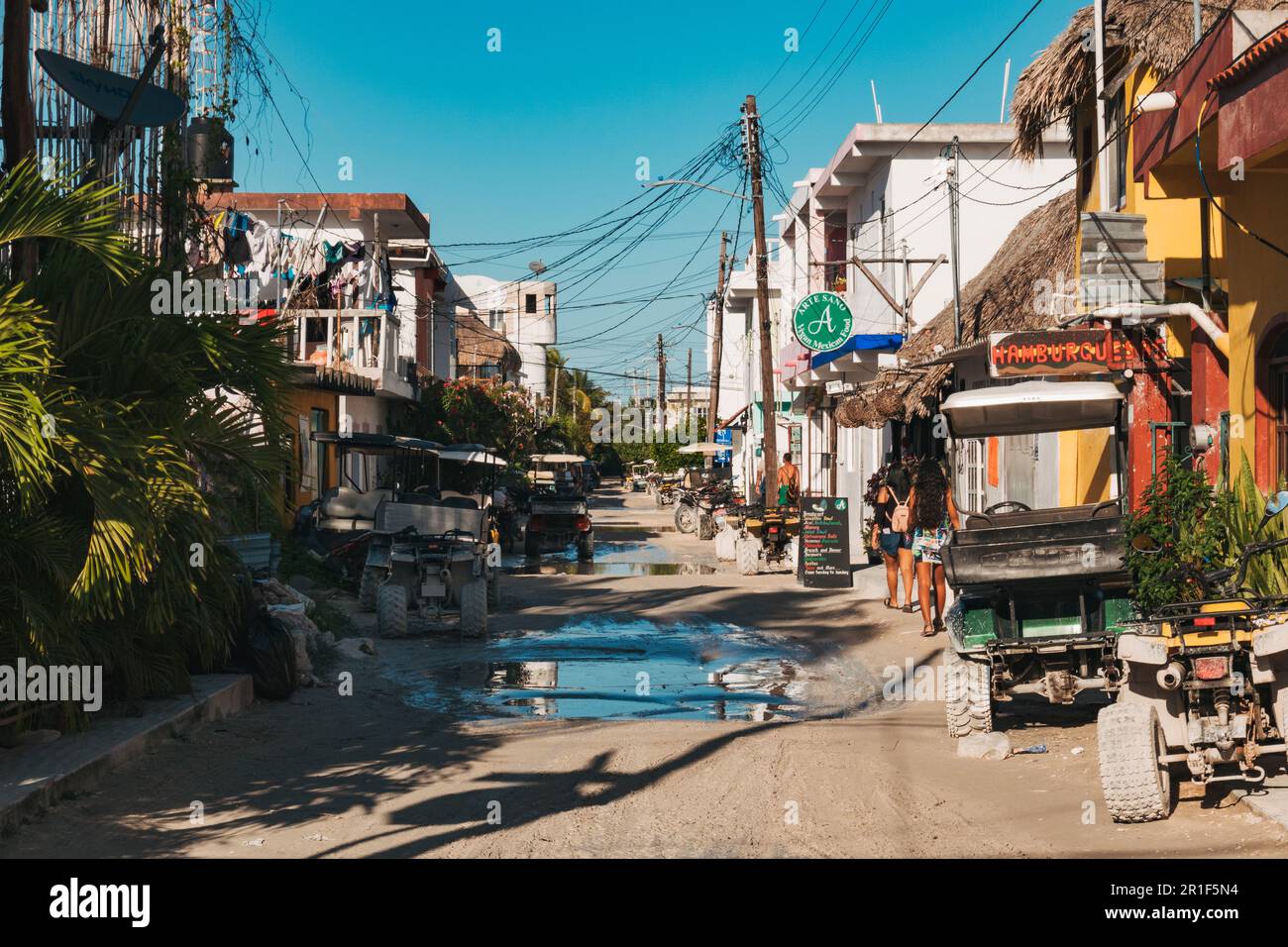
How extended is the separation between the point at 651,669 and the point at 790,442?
1144 inches

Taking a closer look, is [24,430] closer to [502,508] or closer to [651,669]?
[651,669]

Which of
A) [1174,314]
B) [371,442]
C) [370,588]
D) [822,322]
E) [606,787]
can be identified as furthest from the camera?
[822,322]

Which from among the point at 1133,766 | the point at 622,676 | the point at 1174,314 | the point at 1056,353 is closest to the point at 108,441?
the point at 1133,766

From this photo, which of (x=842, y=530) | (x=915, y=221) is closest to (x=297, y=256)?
(x=915, y=221)

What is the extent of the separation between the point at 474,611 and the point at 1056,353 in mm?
6856

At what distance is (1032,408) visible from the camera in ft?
34.9

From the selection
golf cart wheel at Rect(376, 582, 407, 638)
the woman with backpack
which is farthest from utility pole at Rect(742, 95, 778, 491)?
golf cart wheel at Rect(376, 582, 407, 638)

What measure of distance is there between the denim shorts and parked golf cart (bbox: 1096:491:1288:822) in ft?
30.6

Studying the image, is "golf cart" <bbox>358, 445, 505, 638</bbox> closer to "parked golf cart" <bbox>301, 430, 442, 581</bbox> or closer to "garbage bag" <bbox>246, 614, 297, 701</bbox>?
"parked golf cart" <bbox>301, 430, 442, 581</bbox>

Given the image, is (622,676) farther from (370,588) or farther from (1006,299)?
(1006,299)

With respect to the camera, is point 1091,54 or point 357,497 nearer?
point 1091,54

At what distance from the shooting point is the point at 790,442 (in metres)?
42.0

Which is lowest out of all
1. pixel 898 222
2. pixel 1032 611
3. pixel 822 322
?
pixel 1032 611

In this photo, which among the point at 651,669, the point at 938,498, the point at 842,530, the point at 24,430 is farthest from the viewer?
the point at 842,530
